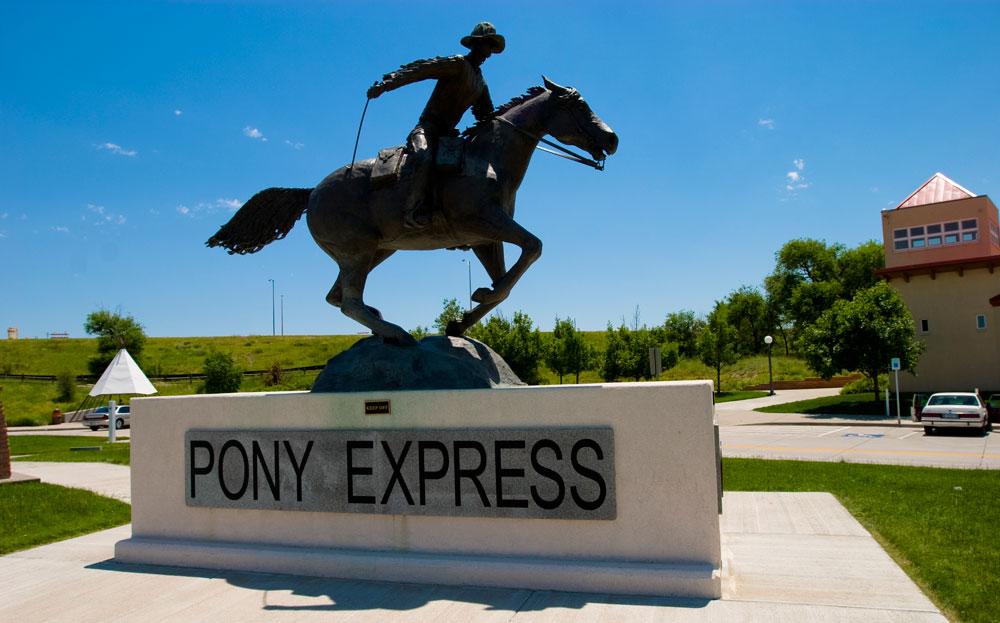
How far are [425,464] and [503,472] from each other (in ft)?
2.18

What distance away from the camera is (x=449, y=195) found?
246 inches

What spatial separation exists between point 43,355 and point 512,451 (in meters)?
76.6

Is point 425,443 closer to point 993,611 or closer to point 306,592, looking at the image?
point 306,592

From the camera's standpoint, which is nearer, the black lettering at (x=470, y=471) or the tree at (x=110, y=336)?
the black lettering at (x=470, y=471)

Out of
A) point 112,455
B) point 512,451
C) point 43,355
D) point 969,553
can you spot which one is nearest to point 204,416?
point 512,451

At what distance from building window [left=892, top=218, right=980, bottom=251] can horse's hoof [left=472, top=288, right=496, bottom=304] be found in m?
35.0

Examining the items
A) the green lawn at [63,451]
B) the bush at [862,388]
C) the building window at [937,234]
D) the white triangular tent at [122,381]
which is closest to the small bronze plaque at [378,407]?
the green lawn at [63,451]

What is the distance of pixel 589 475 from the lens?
17.0ft

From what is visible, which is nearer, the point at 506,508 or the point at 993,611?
the point at 993,611

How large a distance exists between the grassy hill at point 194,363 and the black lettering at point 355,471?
98.1 feet

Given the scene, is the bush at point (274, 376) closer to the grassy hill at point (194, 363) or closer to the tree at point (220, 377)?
the grassy hill at point (194, 363)

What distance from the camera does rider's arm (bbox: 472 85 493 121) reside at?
6879mm

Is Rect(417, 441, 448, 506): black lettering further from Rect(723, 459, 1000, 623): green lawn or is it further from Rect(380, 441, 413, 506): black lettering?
Rect(723, 459, 1000, 623): green lawn

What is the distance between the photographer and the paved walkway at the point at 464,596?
447 cm
